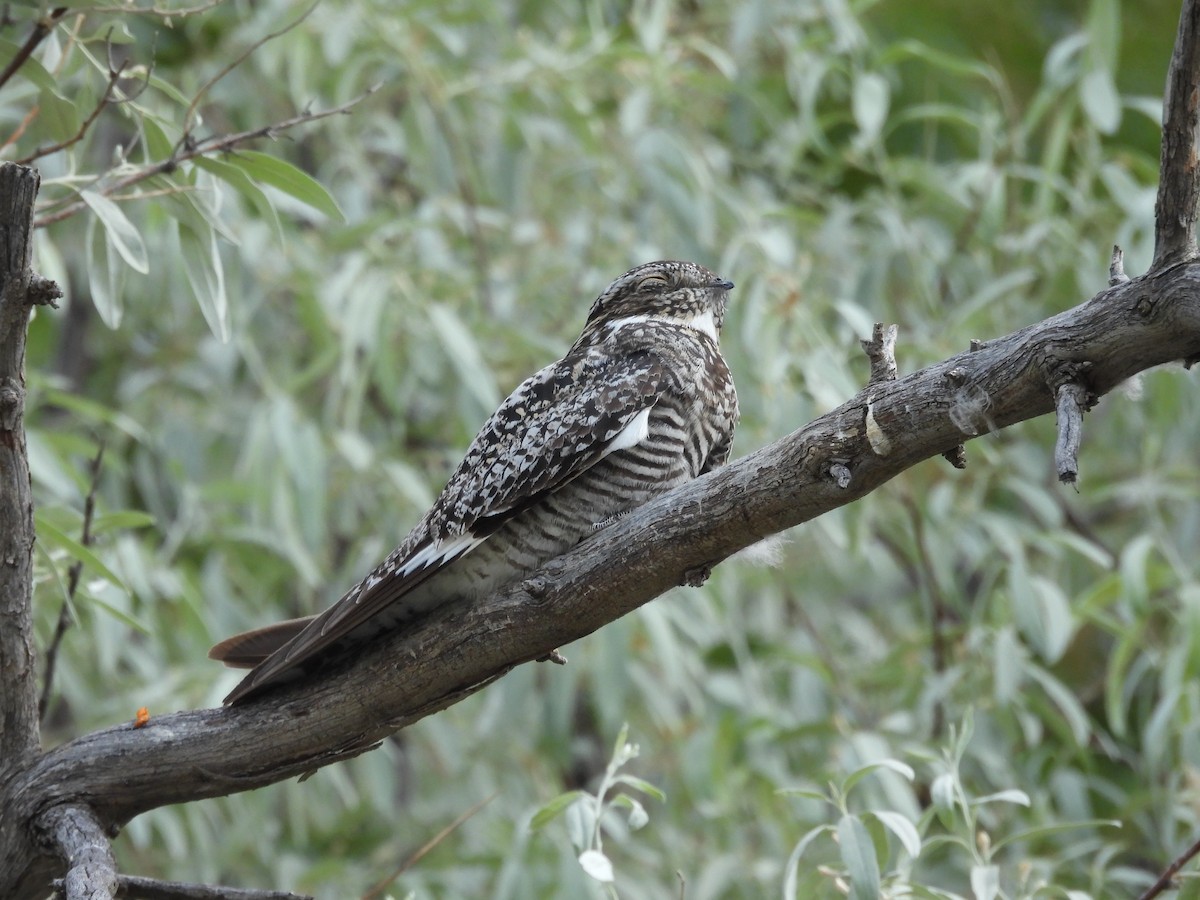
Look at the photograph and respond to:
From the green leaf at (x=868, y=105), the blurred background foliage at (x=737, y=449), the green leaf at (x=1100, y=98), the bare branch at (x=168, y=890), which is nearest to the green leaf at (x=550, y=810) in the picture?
the bare branch at (x=168, y=890)

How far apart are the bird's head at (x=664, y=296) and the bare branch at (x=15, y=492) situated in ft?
3.56

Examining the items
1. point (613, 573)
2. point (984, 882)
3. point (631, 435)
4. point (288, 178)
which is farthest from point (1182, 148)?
point (288, 178)

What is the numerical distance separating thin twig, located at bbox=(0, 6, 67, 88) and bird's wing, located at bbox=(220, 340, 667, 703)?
0.74 m

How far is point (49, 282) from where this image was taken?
1.48 metres

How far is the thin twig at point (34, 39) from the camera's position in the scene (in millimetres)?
1588

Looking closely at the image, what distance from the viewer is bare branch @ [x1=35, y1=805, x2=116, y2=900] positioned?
152cm

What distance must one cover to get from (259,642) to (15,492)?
46cm

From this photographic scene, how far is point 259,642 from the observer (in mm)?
1970

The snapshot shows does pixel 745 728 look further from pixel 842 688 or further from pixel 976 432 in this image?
pixel 976 432

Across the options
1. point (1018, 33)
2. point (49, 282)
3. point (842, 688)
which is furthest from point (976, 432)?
point (1018, 33)

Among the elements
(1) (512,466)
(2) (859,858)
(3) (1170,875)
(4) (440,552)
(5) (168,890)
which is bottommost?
(3) (1170,875)

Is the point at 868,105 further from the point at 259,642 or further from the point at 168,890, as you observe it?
the point at 168,890

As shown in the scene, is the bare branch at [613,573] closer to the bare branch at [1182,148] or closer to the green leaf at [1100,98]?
the bare branch at [1182,148]

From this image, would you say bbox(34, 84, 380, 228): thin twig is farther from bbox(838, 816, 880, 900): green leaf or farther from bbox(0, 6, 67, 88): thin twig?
bbox(838, 816, 880, 900): green leaf
